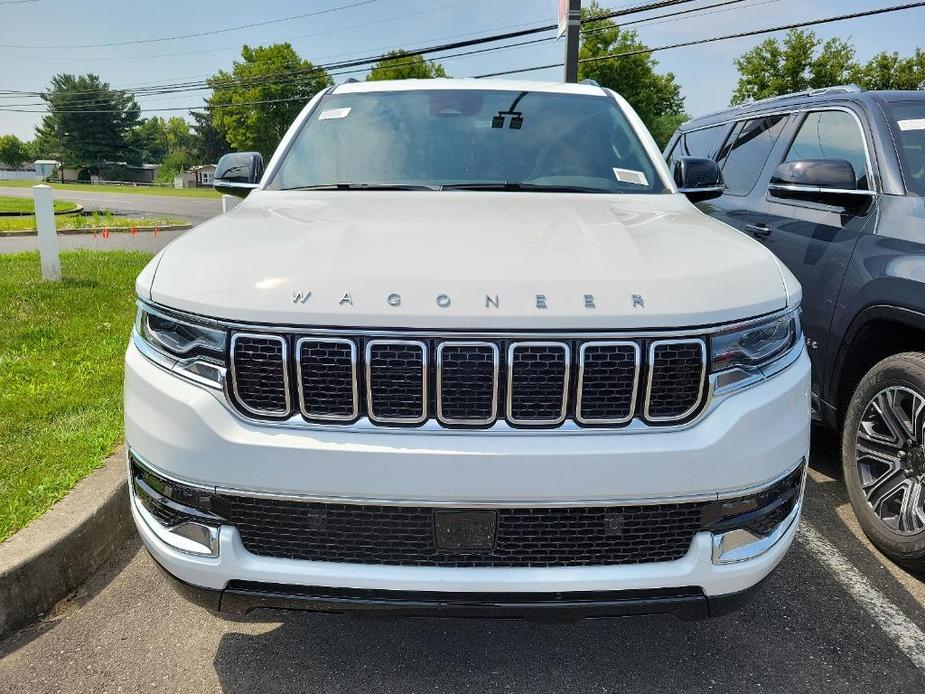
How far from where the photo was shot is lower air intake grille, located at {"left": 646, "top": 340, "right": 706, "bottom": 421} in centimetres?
193

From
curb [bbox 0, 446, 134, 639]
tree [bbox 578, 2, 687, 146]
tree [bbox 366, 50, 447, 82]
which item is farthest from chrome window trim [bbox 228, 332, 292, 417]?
tree [bbox 366, 50, 447, 82]

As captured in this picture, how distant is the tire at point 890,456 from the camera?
2992 mm

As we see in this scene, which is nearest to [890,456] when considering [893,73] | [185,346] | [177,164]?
[185,346]

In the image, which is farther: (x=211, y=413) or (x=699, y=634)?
(x=699, y=634)

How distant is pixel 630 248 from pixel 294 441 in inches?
44.9

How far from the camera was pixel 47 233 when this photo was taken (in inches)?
322

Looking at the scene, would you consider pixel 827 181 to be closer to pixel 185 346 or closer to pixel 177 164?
pixel 185 346

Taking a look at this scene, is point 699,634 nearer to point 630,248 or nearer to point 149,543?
point 630,248

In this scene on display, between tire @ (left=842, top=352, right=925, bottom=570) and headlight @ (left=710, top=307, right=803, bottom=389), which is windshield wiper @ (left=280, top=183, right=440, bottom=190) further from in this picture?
tire @ (left=842, top=352, right=925, bottom=570)

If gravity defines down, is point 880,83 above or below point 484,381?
above

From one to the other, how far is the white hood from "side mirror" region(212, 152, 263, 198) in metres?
1.15

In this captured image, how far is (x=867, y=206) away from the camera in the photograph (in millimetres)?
3473

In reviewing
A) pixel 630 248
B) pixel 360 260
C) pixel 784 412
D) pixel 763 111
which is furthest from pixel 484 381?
pixel 763 111

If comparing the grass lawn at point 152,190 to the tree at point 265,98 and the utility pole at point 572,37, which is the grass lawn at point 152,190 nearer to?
the tree at point 265,98
